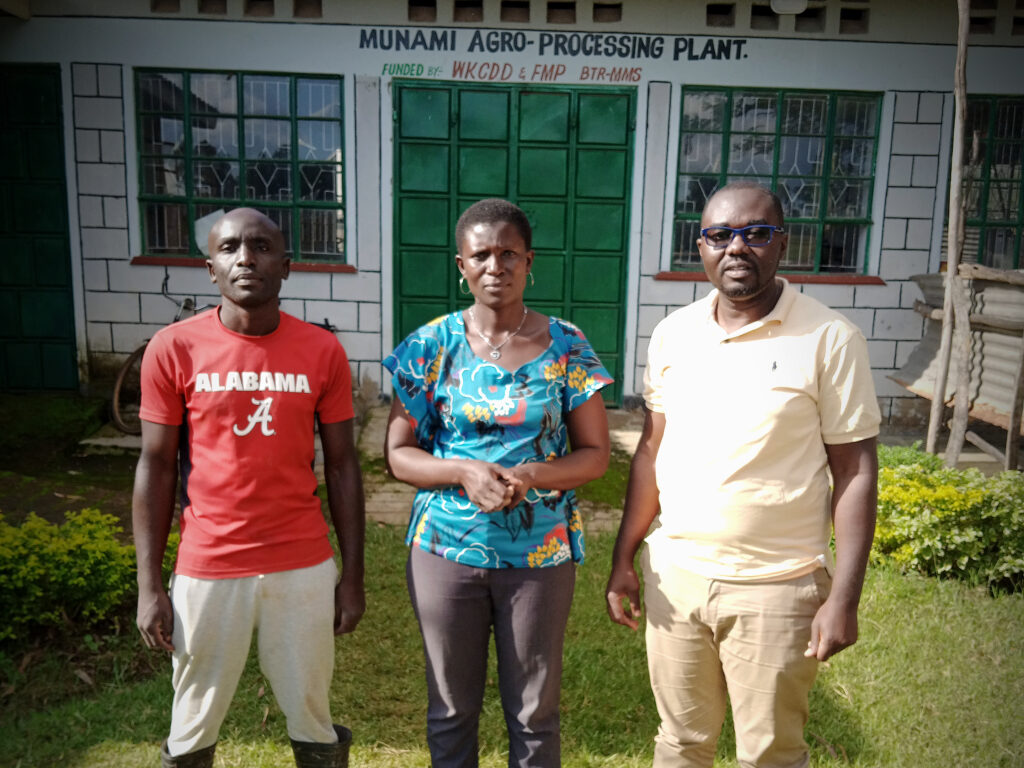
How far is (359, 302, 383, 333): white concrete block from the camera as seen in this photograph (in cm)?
763

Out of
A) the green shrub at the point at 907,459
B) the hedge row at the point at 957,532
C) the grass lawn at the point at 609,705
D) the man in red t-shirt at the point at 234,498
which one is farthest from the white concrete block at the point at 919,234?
the man in red t-shirt at the point at 234,498

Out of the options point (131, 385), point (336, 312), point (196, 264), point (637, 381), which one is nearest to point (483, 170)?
point (336, 312)

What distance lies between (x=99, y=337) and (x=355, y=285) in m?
2.47

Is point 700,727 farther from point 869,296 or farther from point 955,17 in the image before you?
point 955,17

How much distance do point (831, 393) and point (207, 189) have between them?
22.4 ft

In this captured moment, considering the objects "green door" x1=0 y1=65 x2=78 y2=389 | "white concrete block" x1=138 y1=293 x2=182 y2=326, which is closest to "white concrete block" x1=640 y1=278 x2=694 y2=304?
"white concrete block" x1=138 y1=293 x2=182 y2=326

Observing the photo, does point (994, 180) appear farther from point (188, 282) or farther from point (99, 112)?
point (99, 112)

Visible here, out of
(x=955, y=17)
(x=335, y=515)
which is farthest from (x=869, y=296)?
(x=335, y=515)

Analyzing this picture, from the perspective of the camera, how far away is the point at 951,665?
358 cm

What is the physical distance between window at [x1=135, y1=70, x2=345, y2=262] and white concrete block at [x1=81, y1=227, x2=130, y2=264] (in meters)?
0.20

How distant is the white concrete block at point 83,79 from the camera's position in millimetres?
7199

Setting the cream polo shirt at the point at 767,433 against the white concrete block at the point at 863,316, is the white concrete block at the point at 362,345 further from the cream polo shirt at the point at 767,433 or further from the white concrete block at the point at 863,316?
the cream polo shirt at the point at 767,433

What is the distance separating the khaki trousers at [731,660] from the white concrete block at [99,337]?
6883 mm

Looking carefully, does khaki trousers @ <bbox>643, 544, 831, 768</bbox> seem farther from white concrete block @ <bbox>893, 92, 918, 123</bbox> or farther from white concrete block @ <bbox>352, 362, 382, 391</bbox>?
white concrete block @ <bbox>893, 92, 918, 123</bbox>
